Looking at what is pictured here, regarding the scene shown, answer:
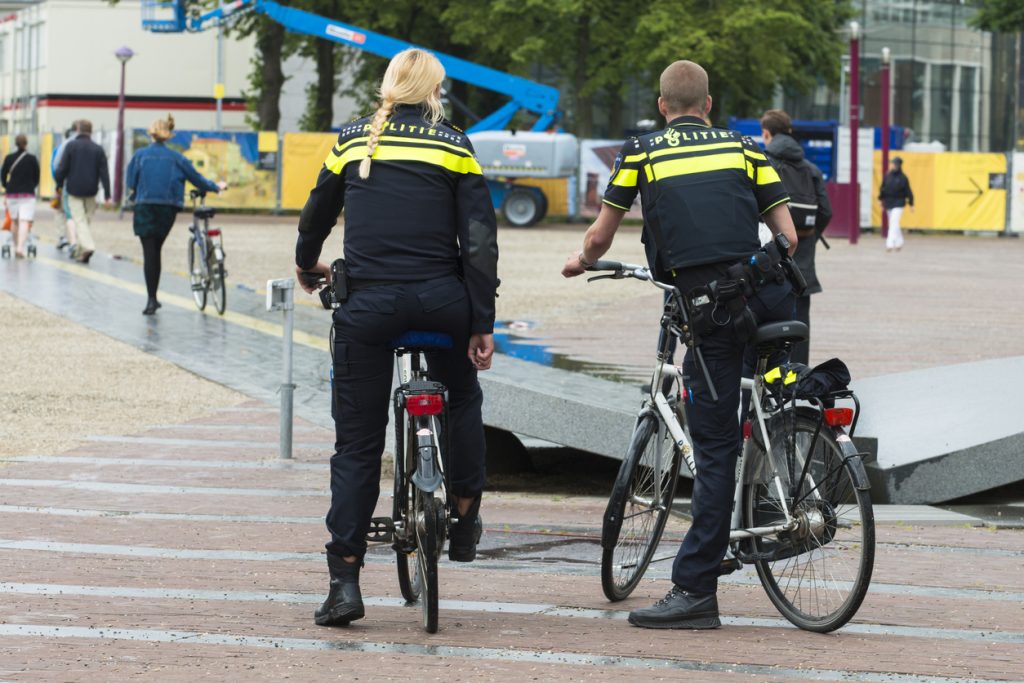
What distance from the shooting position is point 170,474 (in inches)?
338

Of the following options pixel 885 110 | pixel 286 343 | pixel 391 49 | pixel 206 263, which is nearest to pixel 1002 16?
pixel 885 110

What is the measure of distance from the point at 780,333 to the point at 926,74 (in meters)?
72.5

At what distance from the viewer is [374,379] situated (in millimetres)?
5398

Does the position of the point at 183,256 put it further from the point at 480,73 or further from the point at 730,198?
the point at 730,198

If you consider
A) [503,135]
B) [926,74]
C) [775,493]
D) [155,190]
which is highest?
[926,74]

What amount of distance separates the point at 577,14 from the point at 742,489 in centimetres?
4146

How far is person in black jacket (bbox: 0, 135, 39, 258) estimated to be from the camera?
23858mm

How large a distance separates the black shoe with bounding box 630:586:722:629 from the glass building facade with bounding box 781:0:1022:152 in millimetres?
69841

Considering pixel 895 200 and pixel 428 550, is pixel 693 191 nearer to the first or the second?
pixel 428 550

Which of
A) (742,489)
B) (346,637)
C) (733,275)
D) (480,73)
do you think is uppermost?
(480,73)

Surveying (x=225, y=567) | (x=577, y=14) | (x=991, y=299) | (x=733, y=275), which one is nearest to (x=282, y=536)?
(x=225, y=567)

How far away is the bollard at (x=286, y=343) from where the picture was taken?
852 centimetres

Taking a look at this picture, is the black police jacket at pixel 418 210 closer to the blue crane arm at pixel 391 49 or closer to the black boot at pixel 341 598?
the black boot at pixel 341 598

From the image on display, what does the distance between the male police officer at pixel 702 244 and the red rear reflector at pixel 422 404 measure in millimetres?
A: 800
